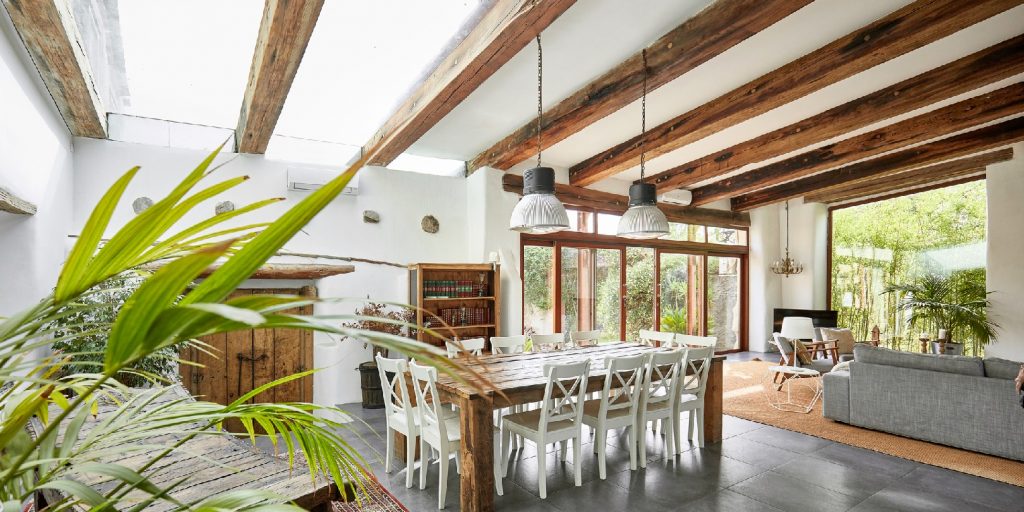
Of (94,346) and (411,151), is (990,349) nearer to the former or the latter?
(411,151)

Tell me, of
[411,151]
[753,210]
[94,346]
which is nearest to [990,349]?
[753,210]

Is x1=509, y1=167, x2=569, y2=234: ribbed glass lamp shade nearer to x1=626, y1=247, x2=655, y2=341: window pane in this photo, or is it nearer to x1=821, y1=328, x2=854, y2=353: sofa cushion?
x1=626, y1=247, x2=655, y2=341: window pane

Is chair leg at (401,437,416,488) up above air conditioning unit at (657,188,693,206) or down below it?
below

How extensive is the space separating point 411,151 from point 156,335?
5.37m

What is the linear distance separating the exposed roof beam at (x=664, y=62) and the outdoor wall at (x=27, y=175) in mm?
3636

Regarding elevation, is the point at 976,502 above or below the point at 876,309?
below

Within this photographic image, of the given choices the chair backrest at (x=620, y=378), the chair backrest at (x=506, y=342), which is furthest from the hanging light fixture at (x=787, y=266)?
the chair backrest at (x=620, y=378)

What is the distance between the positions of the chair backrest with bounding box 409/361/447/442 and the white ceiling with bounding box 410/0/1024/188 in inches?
93.0

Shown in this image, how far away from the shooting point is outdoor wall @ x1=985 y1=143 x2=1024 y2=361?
6.30 metres

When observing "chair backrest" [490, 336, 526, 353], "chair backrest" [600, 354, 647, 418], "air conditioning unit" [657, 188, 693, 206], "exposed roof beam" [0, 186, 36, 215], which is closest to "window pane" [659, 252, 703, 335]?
"air conditioning unit" [657, 188, 693, 206]

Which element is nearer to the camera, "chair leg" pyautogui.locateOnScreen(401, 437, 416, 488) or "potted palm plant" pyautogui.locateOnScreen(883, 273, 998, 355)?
"chair leg" pyautogui.locateOnScreen(401, 437, 416, 488)

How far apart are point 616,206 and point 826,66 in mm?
3568

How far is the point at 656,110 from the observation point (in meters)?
4.94

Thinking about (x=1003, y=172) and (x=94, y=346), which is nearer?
(x=94, y=346)
